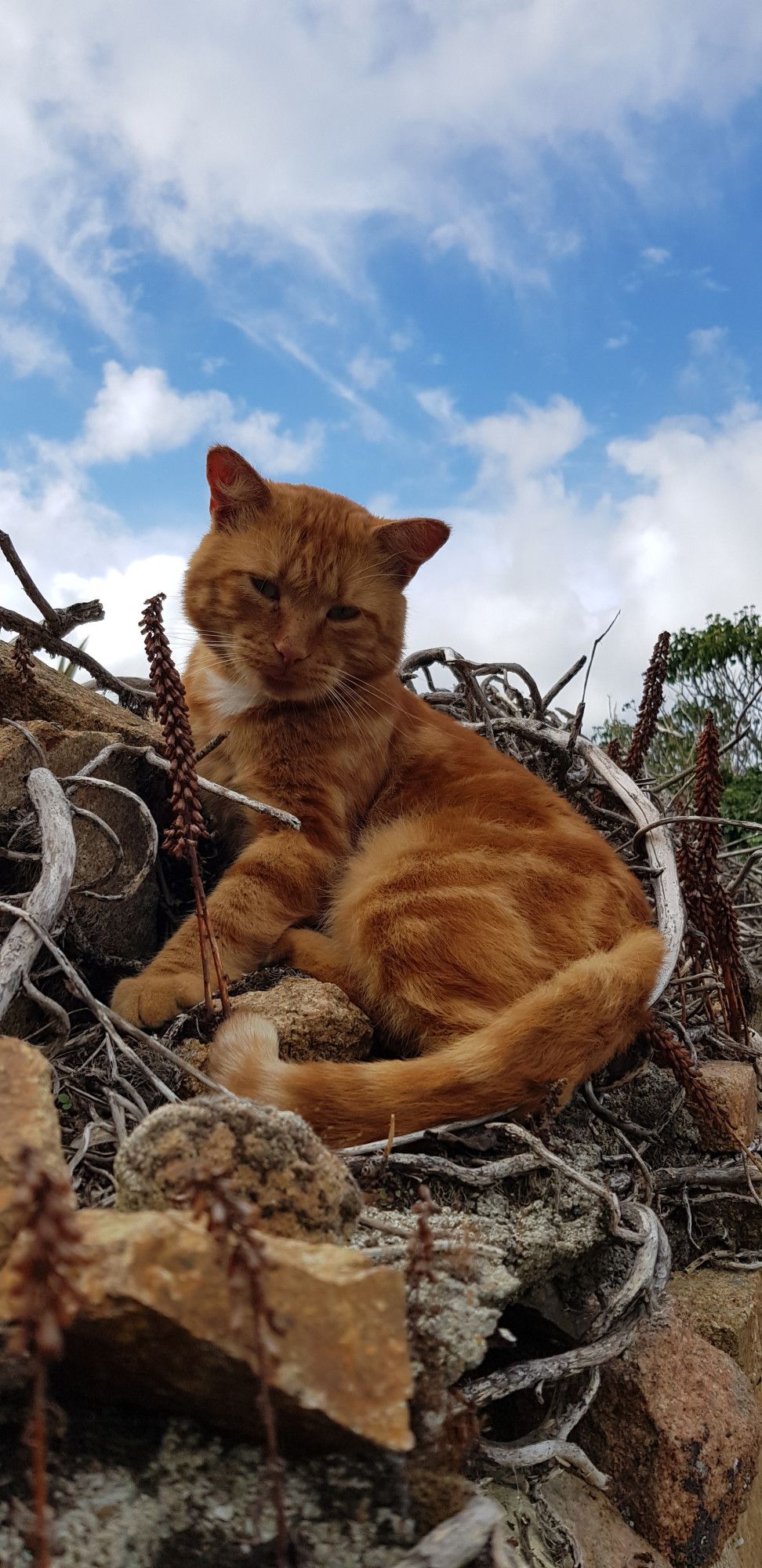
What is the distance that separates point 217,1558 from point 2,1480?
0.76ft

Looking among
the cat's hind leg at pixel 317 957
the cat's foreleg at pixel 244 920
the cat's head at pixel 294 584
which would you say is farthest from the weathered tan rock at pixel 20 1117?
the cat's head at pixel 294 584

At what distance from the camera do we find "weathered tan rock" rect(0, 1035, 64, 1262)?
1.07 m

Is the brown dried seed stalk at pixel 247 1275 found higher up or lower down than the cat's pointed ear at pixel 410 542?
lower down

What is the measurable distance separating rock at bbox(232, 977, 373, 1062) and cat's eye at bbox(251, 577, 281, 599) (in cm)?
122

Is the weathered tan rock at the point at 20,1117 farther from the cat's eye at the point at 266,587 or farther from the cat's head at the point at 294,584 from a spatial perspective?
the cat's eye at the point at 266,587

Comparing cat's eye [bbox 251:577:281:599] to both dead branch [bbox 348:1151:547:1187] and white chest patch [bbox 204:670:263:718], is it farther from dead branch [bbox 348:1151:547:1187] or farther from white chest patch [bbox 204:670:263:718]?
dead branch [bbox 348:1151:547:1187]

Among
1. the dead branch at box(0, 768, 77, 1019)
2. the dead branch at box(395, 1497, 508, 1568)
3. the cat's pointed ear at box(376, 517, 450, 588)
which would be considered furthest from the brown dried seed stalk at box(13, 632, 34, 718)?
the dead branch at box(395, 1497, 508, 1568)

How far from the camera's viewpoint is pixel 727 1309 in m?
2.42

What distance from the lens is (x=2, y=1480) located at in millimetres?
1015

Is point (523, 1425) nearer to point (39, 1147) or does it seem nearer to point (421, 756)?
point (39, 1147)

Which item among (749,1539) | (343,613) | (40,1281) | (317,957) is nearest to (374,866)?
(317,957)

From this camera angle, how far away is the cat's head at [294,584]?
2.91 m

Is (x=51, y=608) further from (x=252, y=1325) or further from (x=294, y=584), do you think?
(x=252, y=1325)

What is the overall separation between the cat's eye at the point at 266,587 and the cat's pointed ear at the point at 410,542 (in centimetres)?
39
